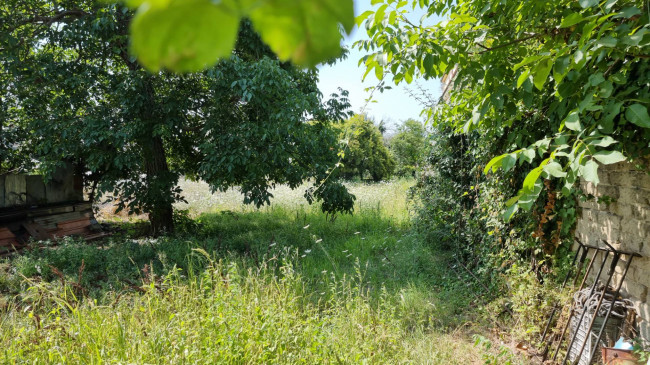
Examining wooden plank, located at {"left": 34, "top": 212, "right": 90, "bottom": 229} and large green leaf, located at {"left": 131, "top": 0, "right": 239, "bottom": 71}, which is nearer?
large green leaf, located at {"left": 131, "top": 0, "right": 239, "bottom": 71}

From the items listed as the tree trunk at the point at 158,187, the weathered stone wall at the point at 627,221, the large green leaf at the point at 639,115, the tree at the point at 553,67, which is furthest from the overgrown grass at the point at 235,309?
the large green leaf at the point at 639,115

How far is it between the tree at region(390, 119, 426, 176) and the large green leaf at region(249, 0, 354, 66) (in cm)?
650

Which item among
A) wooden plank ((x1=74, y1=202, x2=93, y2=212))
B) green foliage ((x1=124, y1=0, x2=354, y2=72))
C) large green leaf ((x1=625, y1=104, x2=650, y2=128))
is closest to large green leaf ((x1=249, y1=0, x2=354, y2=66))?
green foliage ((x1=124, y1=0, x2=354, y2=72))

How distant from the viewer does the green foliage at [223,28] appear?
0.64 feet

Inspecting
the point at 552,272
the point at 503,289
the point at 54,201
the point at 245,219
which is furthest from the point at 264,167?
the point at 54,201

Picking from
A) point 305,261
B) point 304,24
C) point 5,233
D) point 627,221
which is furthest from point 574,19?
point 5,233

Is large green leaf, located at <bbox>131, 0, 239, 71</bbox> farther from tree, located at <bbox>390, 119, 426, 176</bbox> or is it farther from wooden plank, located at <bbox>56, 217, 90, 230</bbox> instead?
wooden plank, located at <bbox>56, 217, 90, 230</bbox>

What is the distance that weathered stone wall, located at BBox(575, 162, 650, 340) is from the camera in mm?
2438

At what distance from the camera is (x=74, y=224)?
24.9 ft

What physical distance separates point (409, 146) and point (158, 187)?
7.69 meters

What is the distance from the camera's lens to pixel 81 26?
5668 millimetres

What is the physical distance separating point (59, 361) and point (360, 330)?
1842mm

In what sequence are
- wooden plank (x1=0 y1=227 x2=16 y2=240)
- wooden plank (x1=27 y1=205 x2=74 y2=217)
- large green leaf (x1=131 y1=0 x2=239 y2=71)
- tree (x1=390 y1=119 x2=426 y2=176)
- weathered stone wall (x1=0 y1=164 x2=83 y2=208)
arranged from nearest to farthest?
large green leaf (x1=131 y1=0 x2=239 y2=71) < wooden plank (x1=0 y1=227 x2=16 y2=240) < weathered stone wall (x1=0 y1=164 x2=83 y2=208) < wooden plank (x1=27 y1=205 x2=74 y2=217) < tree (x1=390 y1=119 x2=426 y2=176)

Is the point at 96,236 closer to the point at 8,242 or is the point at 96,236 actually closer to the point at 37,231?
Result: the point at 37,231
